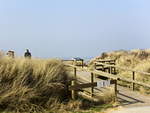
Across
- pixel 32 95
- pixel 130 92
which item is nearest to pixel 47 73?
pixel 32 95

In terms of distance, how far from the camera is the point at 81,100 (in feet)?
44.6

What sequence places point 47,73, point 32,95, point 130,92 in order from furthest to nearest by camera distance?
point 130,92, point 47,73, point 32,95

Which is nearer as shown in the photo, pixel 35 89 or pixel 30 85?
pixel 35 89

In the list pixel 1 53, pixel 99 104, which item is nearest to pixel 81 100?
pixel 99 104

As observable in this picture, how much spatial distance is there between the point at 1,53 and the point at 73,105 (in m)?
3.48

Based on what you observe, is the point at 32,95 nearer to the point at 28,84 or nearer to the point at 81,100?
the point at 28,84

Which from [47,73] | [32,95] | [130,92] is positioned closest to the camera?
[32,95]

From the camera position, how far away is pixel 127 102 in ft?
45.3

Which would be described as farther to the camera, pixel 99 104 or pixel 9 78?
pixel 99 104

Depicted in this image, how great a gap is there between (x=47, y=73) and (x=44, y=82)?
1.47ft

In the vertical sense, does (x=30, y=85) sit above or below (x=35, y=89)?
above

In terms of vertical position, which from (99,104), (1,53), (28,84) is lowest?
(99,104)

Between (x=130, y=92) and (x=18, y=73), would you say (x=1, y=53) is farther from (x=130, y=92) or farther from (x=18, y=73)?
(x=130, y=92)

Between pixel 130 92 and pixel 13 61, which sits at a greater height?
pixel 13 61
